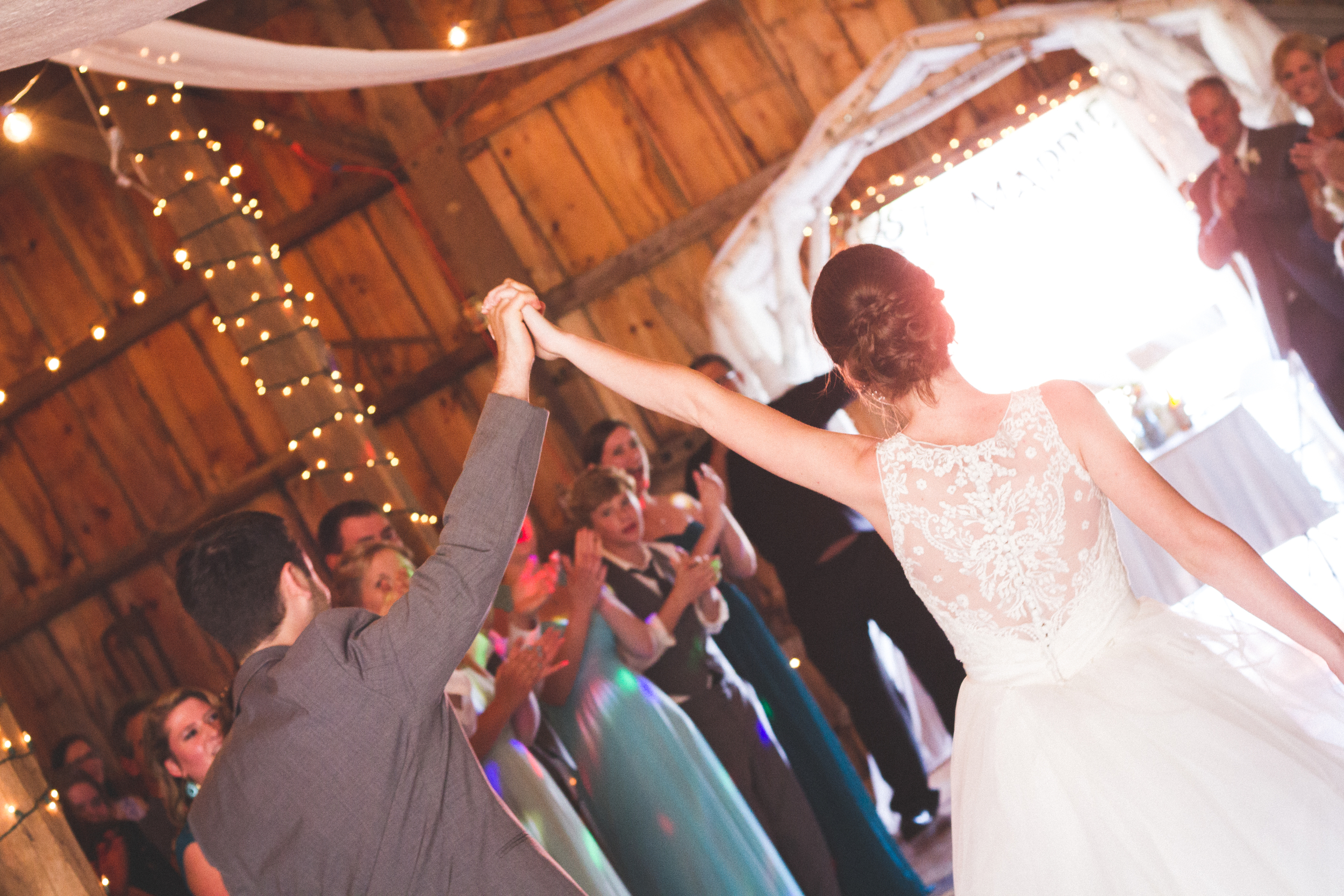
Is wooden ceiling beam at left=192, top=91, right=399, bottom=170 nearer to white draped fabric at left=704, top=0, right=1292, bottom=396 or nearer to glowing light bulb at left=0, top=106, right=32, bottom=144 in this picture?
glowing light bulb at left=0, top=106, right=32, bottom=144

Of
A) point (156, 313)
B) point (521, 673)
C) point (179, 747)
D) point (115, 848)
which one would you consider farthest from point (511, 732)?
point (156, 313)

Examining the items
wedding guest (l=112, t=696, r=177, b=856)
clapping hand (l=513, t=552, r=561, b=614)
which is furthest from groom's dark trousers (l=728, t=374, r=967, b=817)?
wedding guest (l=112, t=696, r=177, b=856)

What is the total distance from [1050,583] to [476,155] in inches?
156

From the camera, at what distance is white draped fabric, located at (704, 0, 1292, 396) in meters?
4.03

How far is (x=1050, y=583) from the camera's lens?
169cm

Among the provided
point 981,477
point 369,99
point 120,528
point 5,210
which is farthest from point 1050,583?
point 5,210

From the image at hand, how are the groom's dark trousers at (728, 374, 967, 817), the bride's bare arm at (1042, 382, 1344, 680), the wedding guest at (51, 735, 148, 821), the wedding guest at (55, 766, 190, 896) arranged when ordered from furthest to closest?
the wedding guest at (51, 735, 148, 821) → the wedding guest at (55, 766, 190, 896) → the groom's dark trousers at (728, 374, 967, 817) → the bride's bare arm at (1042, 382, 1344, 680)

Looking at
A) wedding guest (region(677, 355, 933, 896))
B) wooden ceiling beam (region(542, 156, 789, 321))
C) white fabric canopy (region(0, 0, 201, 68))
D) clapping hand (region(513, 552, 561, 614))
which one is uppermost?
white fabric canopy (region(0, 0, 201, 68))

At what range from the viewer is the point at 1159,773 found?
4.92 feet

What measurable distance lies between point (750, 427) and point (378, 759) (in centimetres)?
78

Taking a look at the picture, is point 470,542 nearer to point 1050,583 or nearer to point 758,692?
point 1050,583

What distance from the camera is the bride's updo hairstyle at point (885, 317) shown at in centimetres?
169

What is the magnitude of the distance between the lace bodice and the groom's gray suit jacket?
2.15 feet

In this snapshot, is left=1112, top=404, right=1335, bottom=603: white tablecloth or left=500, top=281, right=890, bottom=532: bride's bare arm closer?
left=500, top=281, right=890, bottom=532: bride's bare arm
